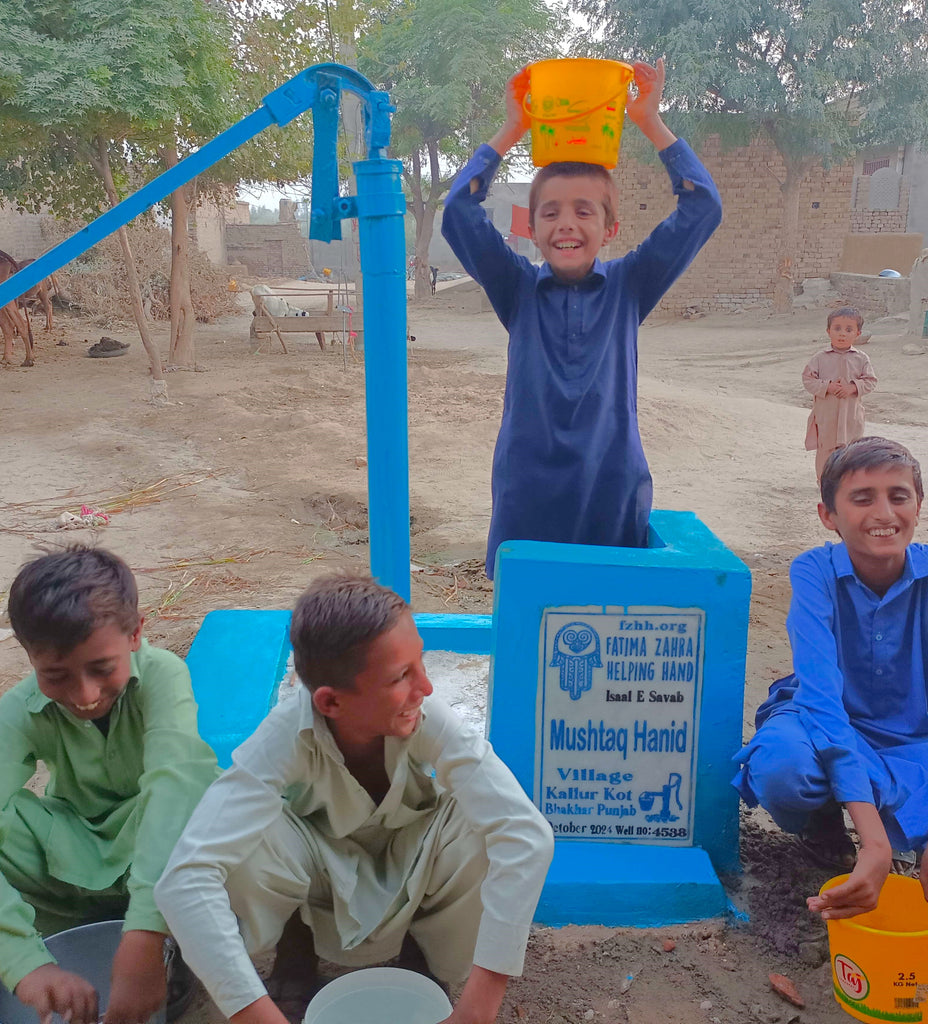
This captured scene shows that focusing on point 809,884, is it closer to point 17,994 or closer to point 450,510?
point 17,994

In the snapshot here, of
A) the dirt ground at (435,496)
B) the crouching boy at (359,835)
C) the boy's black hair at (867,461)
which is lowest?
the dirt ground at (435,496)

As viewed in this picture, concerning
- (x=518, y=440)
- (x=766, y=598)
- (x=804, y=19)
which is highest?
(x=804, y=19)

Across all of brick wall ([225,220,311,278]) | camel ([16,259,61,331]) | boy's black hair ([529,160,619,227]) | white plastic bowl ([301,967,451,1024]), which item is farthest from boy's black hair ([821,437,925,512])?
brick wall ([225,220,311,278])

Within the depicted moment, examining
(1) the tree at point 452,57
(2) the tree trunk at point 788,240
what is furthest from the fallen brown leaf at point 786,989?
(1) the tree at point 452,57

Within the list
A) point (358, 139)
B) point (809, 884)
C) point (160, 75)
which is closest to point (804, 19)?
point (160, 75)

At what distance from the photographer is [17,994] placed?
139cm

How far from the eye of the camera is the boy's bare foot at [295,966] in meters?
1.63

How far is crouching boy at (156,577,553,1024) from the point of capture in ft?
4.35

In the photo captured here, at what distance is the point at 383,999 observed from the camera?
1.42 meters

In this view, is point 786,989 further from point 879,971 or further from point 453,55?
point 453,55

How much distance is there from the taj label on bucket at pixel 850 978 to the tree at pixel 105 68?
7372 millimetres

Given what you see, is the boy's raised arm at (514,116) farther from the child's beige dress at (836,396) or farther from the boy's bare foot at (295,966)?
the child's beige dress at (836,396)

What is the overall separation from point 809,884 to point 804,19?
55.6 ft

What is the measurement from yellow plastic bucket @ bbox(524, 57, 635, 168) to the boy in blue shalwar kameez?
4 cm
